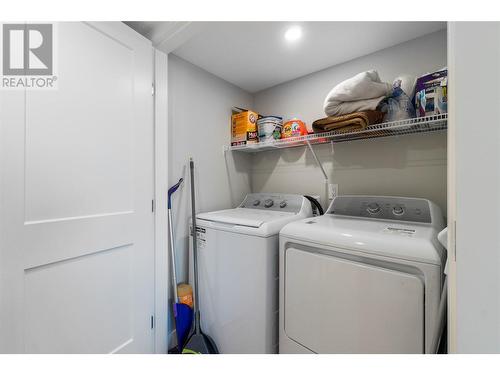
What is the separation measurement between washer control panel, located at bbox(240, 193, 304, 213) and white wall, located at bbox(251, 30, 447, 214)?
0.92 ft

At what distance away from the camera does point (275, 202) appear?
1988mm

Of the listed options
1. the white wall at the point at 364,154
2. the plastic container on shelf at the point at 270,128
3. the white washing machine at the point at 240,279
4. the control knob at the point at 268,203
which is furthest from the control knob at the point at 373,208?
the plastic container on shelf at the point at 270,128

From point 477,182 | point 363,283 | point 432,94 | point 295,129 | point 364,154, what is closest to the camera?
point 477,182

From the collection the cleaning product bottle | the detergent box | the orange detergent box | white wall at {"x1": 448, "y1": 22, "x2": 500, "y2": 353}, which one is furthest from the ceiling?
the cleaning product bottle

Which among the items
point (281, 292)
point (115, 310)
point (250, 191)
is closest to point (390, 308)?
point (281, 292)

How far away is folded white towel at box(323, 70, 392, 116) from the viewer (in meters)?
1.38

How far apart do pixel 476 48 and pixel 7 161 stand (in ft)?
5.04

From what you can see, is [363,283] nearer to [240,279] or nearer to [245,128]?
[240,279]

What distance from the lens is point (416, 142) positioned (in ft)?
5.22

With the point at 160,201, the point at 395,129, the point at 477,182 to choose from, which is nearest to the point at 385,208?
the point at 395,129

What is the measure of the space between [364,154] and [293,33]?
3.55 feet

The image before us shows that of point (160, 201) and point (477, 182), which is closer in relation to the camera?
point (477, 182)

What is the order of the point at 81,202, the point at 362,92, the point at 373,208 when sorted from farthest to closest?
the point at 373,208
the point at 362,92
the point at 81,202

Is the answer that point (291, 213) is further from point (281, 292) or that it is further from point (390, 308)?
point (390, 308)
